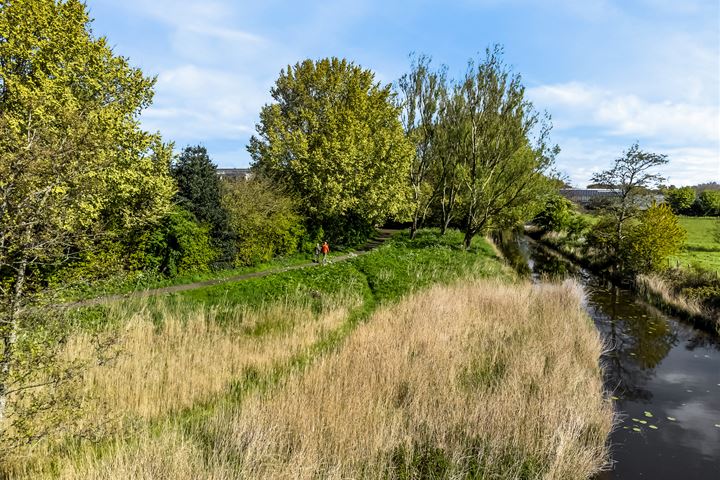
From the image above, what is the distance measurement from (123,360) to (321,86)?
1117 inches

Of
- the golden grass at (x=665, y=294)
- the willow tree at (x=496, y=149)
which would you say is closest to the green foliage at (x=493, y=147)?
the willow tree at (x=496, y=149)

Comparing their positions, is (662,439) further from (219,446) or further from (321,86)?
(321,86)

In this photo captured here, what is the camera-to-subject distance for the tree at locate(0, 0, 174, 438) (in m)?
3.84

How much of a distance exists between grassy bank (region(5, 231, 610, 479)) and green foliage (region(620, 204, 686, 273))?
1188 centimetres

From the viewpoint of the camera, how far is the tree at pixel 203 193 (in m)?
17.5

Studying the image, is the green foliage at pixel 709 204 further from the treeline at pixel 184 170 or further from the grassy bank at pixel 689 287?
the treeline at pixel 184 170

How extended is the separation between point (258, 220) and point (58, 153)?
15.7m

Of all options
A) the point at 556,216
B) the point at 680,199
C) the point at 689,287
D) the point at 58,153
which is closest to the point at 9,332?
the point at 58,153

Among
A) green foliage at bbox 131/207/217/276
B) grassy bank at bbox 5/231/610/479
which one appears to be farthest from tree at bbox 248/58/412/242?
grassy bank at bbox 5/231/610/479

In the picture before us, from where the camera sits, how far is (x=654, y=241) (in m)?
20.3

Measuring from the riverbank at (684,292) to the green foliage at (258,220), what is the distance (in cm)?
1918

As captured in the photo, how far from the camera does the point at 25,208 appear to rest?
3803 millimetres

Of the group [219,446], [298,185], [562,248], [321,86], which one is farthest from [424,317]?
[562,248]

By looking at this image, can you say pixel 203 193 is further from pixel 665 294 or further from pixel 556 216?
pixel 556 216
